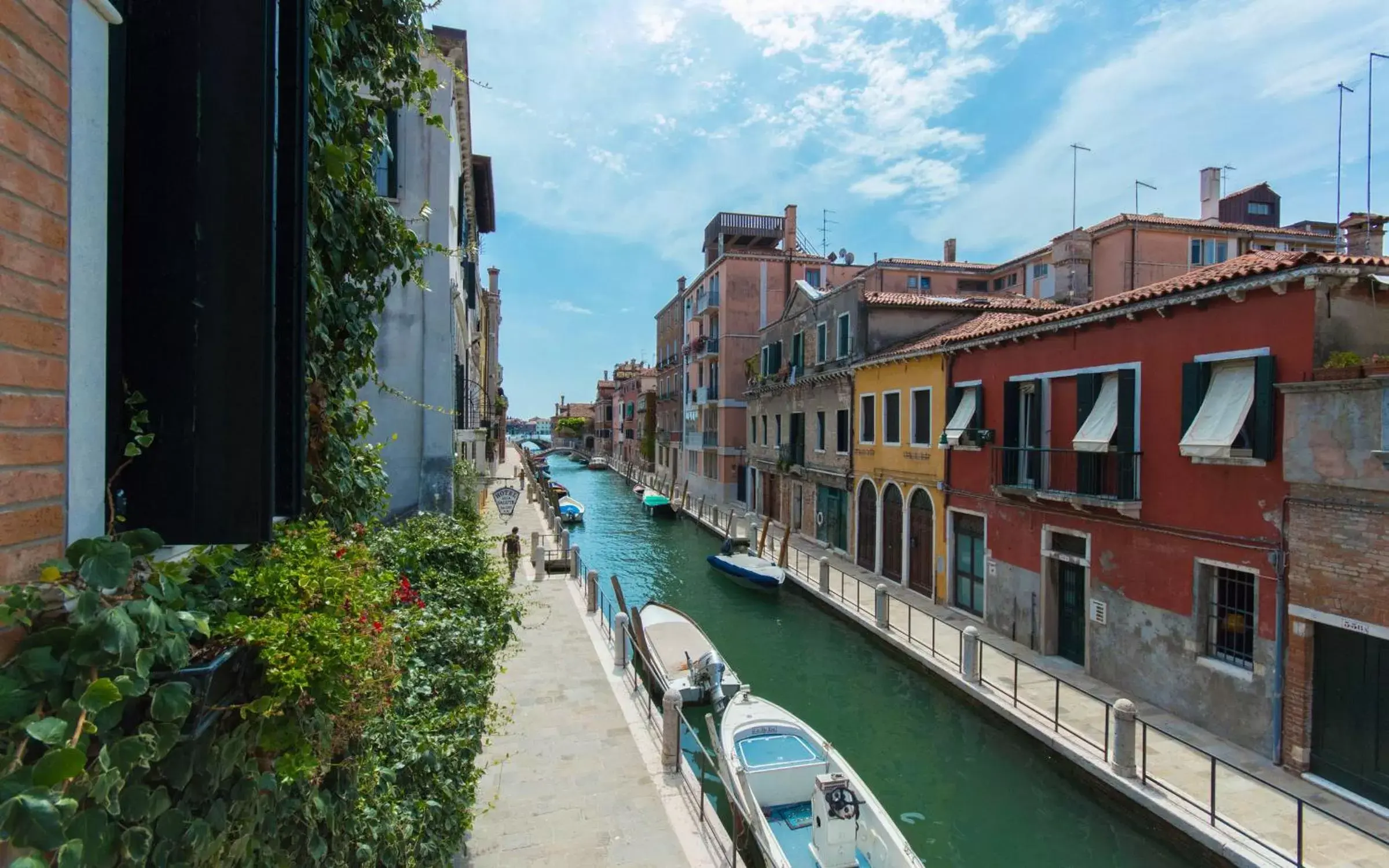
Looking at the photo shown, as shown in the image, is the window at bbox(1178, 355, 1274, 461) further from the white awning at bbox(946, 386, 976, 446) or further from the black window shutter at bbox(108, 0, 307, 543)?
the black window shutter at bbox(108, 0, 307, 543)

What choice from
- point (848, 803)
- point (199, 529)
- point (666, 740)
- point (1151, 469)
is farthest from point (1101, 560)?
point (199, 529)

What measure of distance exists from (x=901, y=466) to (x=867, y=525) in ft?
9.00

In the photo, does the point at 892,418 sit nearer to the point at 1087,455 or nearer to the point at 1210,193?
the point at 1087,455

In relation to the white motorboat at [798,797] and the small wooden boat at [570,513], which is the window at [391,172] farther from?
the small wooden boat at [570,513]

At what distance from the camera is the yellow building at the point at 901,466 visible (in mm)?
16812

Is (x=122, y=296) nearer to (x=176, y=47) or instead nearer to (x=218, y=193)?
(x=218, y=193)

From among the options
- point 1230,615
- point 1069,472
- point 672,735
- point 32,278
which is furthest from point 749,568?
point 32,278

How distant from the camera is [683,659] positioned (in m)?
13.0

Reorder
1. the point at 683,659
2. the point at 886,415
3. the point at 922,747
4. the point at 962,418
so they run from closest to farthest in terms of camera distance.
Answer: the point at 922,747 < the point at 683,659 < the point at 962,418 < the point at 886,415

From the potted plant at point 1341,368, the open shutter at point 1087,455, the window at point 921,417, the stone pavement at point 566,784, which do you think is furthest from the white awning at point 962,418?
the stone pavement at point 566,784

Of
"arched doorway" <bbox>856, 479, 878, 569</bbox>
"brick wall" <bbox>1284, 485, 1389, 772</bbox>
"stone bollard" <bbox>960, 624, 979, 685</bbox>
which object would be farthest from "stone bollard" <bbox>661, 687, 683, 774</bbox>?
"arched doorway" <bbox>856, 479, 878, 569</bbox>

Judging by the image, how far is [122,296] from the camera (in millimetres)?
2137

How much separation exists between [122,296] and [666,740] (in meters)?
7.97

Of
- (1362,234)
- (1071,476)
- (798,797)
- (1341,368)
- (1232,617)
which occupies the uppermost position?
(1362,234)
